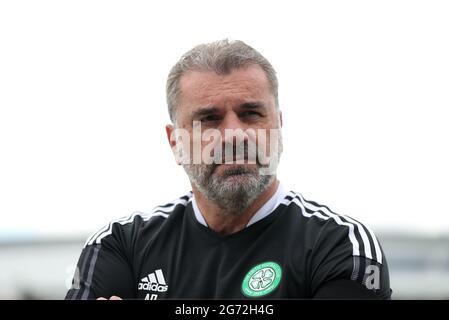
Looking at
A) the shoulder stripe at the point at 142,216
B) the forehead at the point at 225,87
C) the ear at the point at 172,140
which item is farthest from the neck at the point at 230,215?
the forehead at the point at 225,87

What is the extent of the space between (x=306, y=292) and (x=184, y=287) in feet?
1.84

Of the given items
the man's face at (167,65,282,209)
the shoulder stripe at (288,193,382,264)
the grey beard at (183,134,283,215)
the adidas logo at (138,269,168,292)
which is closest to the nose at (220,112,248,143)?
the man's face at (167,65,282,209)

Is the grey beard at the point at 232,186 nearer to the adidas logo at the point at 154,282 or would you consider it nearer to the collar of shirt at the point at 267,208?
the collar of shirt at the point at 267,208

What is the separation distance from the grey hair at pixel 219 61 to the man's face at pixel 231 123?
0.13 ft

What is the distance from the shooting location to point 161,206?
3314 mm

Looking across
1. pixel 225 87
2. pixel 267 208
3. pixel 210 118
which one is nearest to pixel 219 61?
pixel 225 87

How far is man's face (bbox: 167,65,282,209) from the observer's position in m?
2.83

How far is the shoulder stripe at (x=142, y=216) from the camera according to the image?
3.11 metres

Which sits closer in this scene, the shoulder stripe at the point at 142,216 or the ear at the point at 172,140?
the shoulder stripe at the point at 142,216

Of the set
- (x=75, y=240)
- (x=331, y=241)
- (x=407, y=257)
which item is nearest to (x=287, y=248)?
(x=331, y=241)

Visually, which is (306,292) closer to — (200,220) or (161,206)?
(200,220)

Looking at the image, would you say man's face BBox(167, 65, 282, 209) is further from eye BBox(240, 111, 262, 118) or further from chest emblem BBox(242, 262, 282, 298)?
chest emblem BBox(242, 262, 282, 298)

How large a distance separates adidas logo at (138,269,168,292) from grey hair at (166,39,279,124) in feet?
2.67
